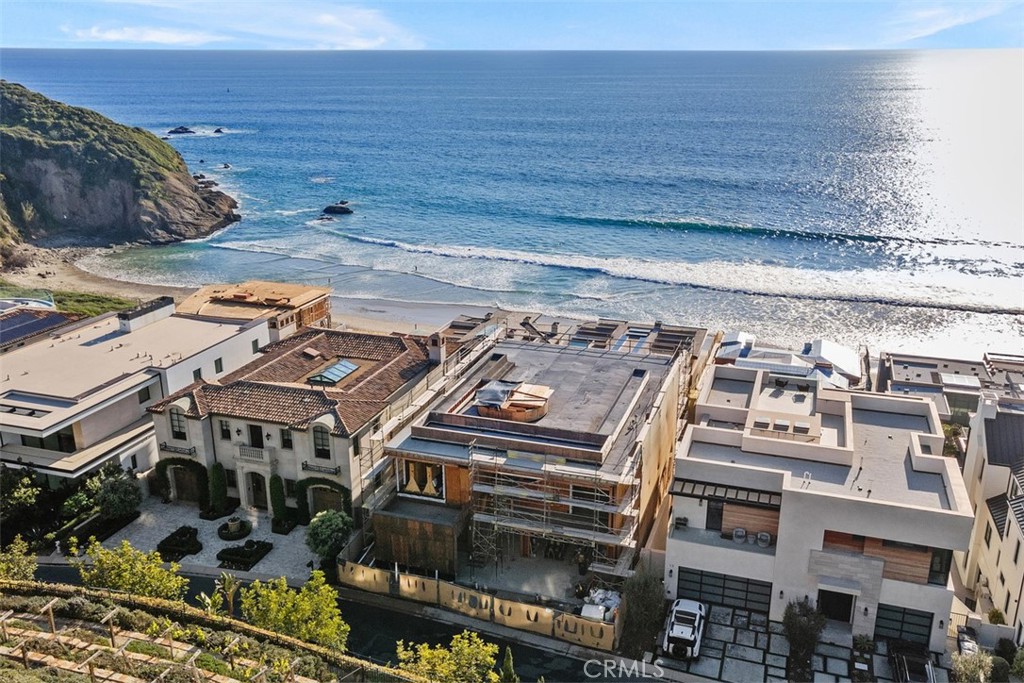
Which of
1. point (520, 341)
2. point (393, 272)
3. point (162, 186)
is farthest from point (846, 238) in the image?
point (162, 186)

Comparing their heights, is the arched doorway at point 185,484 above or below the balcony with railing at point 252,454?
below

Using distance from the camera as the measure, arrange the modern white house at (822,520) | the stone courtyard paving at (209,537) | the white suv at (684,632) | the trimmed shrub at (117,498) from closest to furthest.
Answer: the modern white house at (822,520)
the white suv at (684,632)
the stone courtyard paving at (209,537)
the trimmed shrub at (117,498)

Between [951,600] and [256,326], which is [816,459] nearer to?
[951,600]

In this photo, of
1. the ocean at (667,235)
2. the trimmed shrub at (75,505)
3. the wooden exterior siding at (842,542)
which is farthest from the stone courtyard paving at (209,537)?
the ocean at (667,235)

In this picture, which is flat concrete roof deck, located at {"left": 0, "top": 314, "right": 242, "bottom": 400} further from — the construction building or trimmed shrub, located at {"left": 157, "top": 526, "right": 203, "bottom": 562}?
the construction building

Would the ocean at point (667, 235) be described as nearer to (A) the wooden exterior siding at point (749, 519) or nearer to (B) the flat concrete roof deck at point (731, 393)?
(B) the flat concrete roof deck at point (731, 393)
